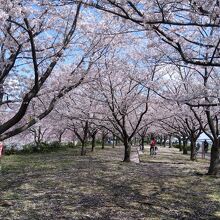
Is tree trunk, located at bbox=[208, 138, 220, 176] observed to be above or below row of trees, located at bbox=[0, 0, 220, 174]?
below

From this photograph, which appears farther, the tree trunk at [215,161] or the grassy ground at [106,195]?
the tree trunk at [215,161]

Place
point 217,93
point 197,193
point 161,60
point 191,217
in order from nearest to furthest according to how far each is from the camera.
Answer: point 191,217 < point 197,193 < point 161,60 < point 217,93

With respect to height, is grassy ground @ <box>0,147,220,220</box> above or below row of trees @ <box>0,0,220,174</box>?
below

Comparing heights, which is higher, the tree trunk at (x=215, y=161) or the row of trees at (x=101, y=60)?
the row of trees at (x=101, y=60)

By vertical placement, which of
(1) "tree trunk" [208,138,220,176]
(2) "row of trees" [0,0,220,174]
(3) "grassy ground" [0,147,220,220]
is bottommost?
(3) "grassy ground" [0,147,220,220]

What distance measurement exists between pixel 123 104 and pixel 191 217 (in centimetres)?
1267

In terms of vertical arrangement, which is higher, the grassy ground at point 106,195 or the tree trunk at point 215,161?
the tree trunk at point 215,161

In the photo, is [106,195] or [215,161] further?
[215,161]

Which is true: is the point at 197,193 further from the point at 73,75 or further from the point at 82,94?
the point at 82,94

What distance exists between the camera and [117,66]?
61.0 ft

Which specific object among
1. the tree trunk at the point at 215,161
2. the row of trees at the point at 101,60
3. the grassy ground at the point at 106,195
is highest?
the row of trees at the point at 101,60

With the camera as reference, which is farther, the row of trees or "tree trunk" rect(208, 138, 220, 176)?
"tree trunk" rect(208, 138, 220, 176)

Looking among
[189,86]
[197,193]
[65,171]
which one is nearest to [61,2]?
[197,193]

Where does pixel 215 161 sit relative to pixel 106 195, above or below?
above
